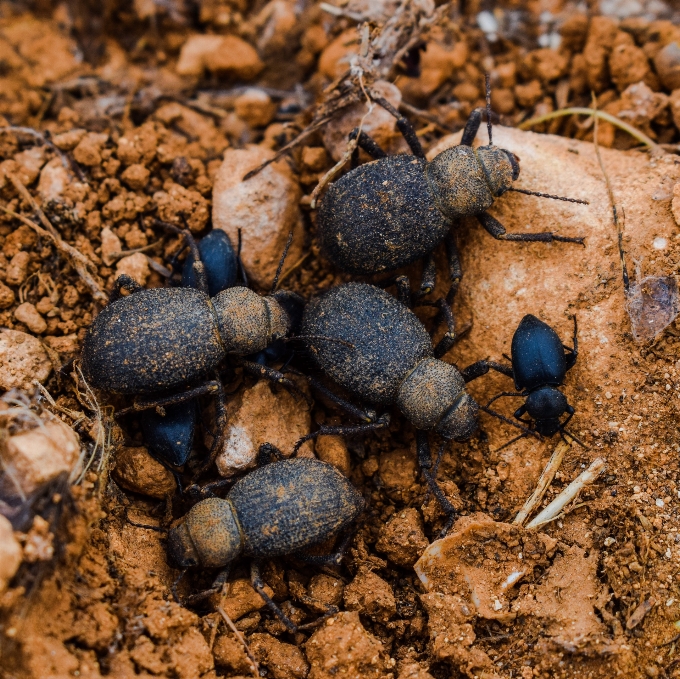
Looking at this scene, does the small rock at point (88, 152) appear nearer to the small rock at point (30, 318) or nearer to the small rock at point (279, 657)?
the small rock at point (30, 318)

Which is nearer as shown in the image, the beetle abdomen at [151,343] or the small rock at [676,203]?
the beetle abdomen at [151,343]

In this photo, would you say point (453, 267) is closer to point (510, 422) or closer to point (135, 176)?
point (510, 422)

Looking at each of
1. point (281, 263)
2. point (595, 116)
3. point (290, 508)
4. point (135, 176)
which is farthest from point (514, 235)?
point (135, 176)

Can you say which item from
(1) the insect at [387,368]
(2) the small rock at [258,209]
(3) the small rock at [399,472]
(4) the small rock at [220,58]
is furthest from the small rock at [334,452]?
(4) the small rock at [220,58]

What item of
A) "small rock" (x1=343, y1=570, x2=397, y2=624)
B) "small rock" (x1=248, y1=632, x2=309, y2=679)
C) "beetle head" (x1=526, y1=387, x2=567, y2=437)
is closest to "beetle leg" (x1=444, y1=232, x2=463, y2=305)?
"beetle head" (x1=526, y1=387, x2=567, y2=437)

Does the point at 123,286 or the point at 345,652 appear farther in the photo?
the point at 123,286

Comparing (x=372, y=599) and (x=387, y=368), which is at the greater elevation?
(x=387, y=368)

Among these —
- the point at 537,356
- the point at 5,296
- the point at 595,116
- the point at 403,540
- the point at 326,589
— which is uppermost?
the point at 5,296
